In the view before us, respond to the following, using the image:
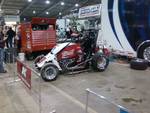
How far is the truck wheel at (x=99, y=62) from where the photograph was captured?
7.68 m

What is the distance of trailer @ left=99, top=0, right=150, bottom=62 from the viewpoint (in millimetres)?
8406

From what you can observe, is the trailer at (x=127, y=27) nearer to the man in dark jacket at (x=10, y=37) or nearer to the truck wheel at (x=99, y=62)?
the truck wheel at (x=99, y=62)

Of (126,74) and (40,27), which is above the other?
(40,27)

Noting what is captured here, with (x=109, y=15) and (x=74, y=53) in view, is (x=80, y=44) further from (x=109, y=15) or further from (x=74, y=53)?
(x=109, y=15)

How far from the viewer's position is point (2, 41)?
761cm

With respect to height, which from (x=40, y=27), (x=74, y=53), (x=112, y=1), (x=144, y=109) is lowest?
(x=144, y=109)

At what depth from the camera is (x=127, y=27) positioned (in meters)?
8.88

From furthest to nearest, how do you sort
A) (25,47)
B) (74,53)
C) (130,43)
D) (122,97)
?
1. (25,47)
2. (130,43)
3. (74,53)
4. (122,97)

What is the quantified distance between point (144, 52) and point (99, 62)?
184 cm

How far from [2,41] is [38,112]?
388cm

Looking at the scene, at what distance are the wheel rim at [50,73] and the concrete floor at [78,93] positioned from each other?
185 mm

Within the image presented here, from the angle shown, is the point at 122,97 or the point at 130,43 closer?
the point at 122,97

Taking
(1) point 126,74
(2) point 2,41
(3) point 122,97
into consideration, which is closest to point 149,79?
(1) point 126,74

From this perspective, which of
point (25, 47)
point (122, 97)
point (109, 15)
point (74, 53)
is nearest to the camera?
point (122, 97)
